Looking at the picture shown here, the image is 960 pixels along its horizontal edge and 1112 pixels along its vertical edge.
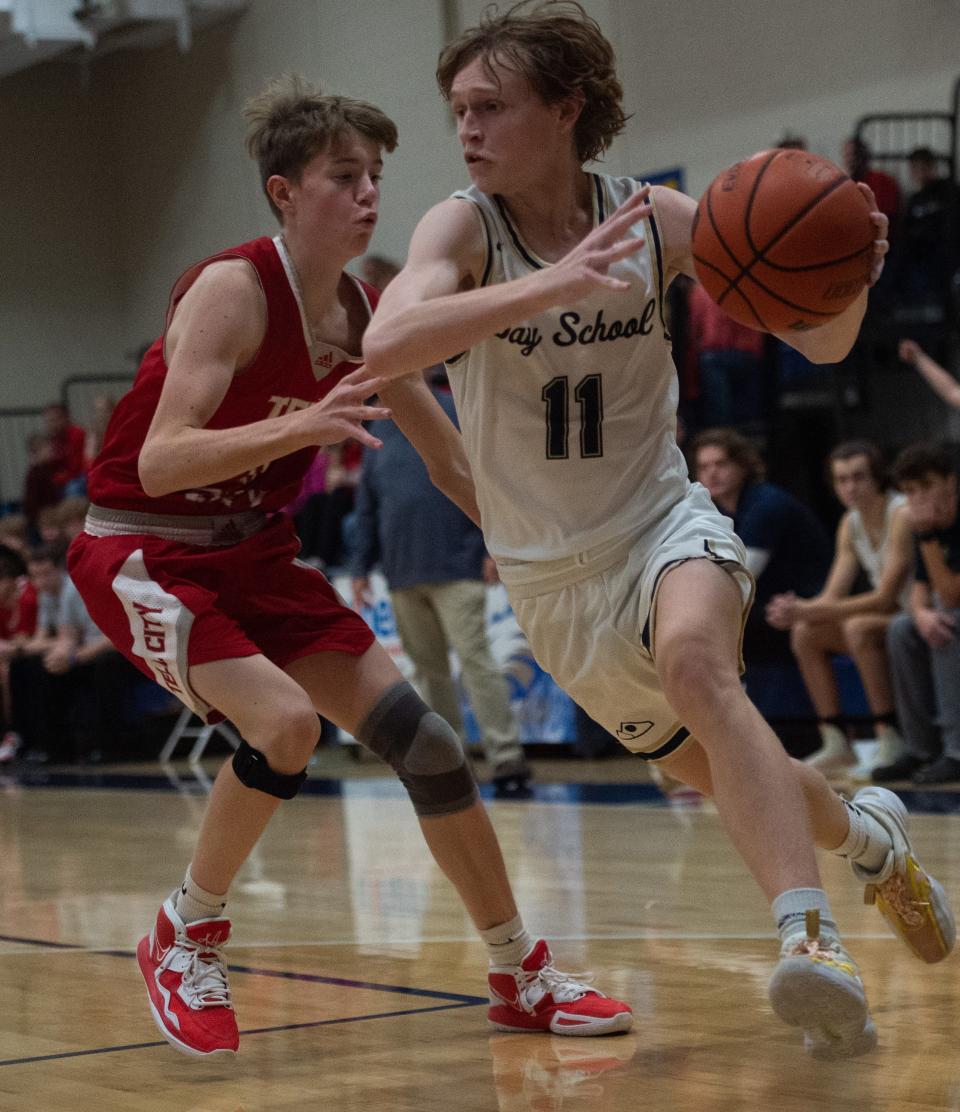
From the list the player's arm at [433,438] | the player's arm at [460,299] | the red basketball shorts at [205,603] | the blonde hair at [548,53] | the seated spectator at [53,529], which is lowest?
the seated spectator at [53,529]

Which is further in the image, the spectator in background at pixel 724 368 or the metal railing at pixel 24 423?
the metal railing at pixel 24 423

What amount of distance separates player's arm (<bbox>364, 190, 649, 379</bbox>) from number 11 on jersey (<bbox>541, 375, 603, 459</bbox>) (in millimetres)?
276

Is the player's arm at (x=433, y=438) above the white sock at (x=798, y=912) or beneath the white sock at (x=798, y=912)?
above

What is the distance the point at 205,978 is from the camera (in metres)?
3.35

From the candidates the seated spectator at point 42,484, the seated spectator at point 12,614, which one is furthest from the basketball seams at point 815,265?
the seated spectator at point 42,484

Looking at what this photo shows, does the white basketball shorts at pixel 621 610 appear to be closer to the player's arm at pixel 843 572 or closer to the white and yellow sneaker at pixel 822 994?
the white and yellow sneaker at pixel 822 994

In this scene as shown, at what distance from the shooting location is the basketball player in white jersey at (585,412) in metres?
3.04

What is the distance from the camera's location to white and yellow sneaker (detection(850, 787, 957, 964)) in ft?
11.0

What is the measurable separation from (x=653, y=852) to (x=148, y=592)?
2985mm

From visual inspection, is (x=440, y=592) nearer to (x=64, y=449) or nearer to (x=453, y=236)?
(x=453, y=236)

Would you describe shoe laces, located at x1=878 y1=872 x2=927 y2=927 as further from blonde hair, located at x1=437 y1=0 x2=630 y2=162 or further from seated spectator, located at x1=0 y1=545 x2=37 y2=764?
seated spectator, located at x1=0 y1=545 x2=37 y2=764

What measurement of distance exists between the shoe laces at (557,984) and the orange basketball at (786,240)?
1.35m

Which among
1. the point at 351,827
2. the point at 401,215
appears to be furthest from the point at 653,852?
the point at 401,215

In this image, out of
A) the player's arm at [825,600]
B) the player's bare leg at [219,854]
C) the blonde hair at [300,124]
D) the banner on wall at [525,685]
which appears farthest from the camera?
the banner on wall at [525,685]
